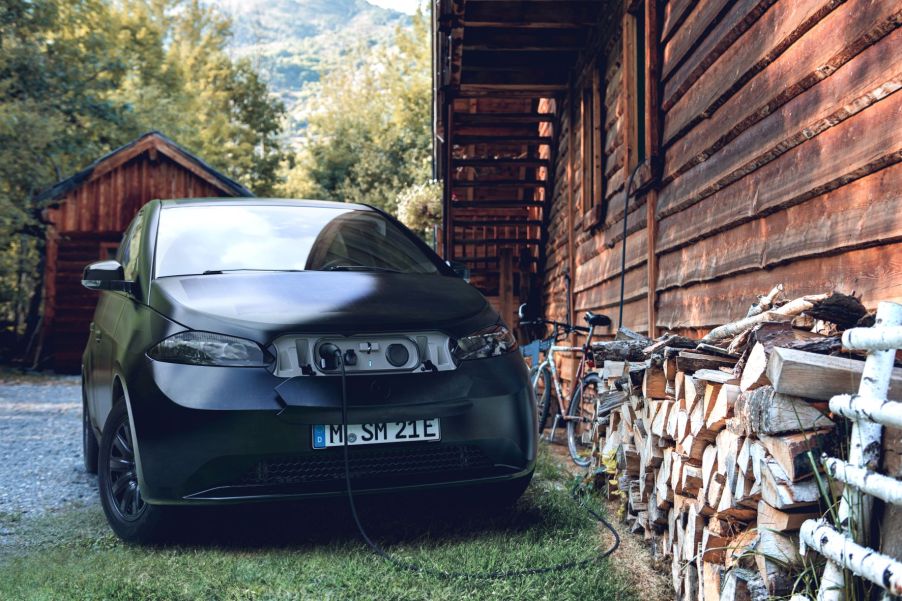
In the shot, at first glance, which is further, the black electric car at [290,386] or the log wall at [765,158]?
the black electric car at [290,386]

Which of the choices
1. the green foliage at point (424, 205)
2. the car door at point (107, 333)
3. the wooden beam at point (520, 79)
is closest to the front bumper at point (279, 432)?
the car door at point (107, 333)

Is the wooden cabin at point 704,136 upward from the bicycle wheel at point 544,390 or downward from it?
upward

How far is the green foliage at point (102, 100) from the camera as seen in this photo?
19031 millimetres

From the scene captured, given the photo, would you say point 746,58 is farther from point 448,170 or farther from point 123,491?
point 448,170

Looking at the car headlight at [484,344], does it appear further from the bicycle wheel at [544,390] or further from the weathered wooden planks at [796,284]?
the bicycle wheel at [544,390]

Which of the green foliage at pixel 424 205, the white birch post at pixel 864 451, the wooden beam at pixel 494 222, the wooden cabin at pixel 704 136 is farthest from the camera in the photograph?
the green foliage at pixel 424 205

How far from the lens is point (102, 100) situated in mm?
24969

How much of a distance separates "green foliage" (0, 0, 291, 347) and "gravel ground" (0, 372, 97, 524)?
8.01 metres

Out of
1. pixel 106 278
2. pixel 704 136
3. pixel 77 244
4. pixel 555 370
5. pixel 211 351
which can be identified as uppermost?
pixel 77 244

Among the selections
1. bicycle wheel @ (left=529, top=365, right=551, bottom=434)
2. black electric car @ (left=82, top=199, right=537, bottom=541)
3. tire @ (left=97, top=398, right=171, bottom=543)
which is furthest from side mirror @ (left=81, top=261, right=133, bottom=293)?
bicycle wheel @ (left=529, top=365, right=551, bottom=434)

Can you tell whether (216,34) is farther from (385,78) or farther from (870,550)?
(870,550)

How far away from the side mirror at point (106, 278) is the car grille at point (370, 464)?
1269 mm

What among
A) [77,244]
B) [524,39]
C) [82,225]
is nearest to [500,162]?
[524,39]

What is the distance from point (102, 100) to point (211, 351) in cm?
2413
